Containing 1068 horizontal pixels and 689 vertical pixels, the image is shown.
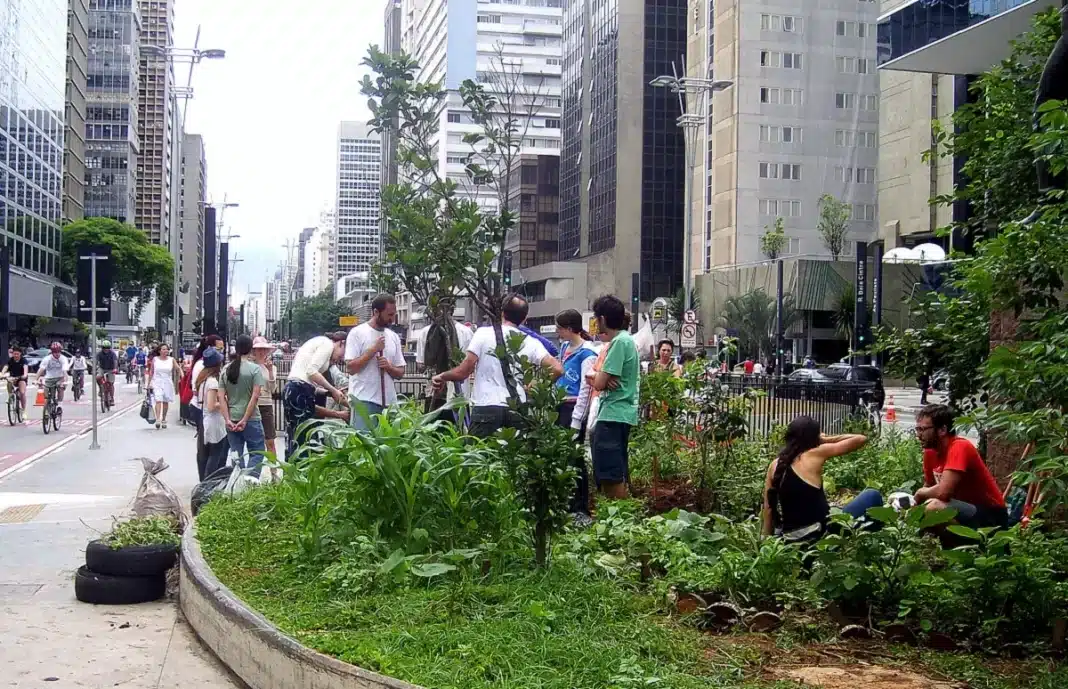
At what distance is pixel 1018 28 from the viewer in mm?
28219

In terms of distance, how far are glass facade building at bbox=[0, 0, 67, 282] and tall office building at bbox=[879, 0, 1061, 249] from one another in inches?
2122

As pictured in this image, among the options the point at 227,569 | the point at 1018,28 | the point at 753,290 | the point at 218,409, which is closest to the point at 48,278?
the point at 753,290

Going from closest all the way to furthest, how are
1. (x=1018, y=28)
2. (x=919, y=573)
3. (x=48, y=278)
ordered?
(x=919, y=573) < (x=1018, y=28) < (x=48, y=278)

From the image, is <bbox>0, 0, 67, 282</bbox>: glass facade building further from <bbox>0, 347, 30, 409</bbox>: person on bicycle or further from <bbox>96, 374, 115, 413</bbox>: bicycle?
<bbox>0, 347, 30, 409</bbox>: person on bicycle

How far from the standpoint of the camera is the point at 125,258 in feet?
334

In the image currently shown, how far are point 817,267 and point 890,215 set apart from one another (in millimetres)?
5341

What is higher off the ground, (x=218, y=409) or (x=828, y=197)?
(x=828, y=197)

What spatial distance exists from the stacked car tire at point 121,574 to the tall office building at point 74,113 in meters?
97.0

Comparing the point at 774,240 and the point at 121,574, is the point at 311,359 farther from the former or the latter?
the point at 774,240

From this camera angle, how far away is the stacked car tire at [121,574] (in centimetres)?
746

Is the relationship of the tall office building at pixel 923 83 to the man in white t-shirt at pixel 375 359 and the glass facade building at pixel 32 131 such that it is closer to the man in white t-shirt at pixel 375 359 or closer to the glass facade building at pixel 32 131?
the man in white t-shirt at pixel 375 359

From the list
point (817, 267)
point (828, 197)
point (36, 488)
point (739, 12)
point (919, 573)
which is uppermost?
point (739, 12)

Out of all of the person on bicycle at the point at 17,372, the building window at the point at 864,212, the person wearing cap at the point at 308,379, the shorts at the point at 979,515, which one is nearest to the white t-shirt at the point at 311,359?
the person wearing cap at the point at 308,379

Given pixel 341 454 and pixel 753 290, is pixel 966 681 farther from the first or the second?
pixel 753 290
